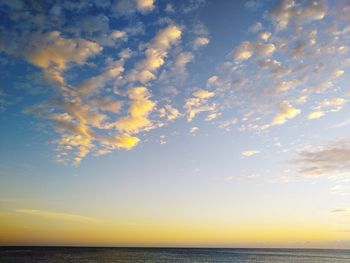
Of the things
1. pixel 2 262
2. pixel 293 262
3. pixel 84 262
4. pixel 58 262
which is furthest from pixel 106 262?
pixel 293 262

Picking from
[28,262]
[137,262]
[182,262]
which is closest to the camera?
[28,262]

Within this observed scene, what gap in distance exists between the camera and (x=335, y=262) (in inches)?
3999

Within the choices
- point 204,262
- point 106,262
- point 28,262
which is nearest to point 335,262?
point 204,262

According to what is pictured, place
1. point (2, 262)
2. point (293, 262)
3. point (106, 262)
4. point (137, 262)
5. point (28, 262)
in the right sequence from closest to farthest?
1. point (2, 262)
2. point (28, 262)
3. point (106, 262)
4. point (137, 262)
5. point (293, 262)

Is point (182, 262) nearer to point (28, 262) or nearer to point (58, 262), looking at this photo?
point (58, 262)

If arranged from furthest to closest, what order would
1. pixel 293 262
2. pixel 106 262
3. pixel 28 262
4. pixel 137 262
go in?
pixel 293 262 → pixel 137 262 → pixel 106 262 → pixel 28 262

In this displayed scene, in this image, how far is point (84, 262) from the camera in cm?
7712

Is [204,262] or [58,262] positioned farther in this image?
[204,262]

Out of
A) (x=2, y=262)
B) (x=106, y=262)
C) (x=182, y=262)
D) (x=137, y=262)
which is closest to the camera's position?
(x=2, y=262)

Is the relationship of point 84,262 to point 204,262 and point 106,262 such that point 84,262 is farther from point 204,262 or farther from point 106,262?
point 204,262

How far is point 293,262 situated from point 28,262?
75276 mm

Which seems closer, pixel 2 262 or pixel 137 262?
pixel 2 262

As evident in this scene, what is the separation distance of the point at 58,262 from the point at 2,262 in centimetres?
1295

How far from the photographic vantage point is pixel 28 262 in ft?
241
